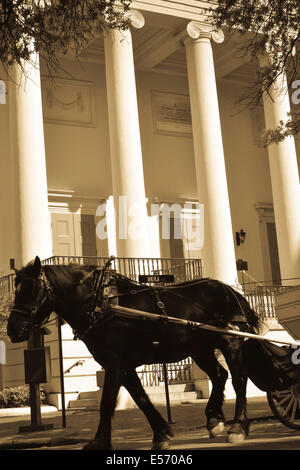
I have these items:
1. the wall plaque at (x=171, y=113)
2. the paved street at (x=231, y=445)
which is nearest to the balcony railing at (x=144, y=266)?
the wall plaque at (x=171, y=113)

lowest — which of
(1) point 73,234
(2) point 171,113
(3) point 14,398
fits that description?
(3) point 14,398

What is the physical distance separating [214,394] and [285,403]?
119cm

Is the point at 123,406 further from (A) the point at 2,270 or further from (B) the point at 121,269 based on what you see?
(A) the point at 2,270

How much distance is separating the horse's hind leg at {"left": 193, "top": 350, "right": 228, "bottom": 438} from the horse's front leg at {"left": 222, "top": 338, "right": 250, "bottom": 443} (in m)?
0.21

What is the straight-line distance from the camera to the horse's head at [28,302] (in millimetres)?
6602

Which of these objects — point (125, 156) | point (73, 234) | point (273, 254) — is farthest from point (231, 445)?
point (273, 254)

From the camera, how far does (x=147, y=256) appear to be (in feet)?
66.7

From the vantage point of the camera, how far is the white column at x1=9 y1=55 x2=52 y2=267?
1898 cm

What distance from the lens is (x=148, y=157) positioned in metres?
27.5

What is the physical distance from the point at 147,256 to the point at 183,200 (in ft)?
24.6

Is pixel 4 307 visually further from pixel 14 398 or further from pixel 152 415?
pixel 152 415

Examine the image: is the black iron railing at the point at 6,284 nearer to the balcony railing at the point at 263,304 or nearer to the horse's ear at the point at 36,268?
the balcony railing at the point at 263,304

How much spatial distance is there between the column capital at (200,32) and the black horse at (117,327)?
1777 centimetres

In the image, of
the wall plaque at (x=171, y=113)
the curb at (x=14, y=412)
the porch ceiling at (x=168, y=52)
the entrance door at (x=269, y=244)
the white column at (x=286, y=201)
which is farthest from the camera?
the entrance door at (x=269, y=244)
